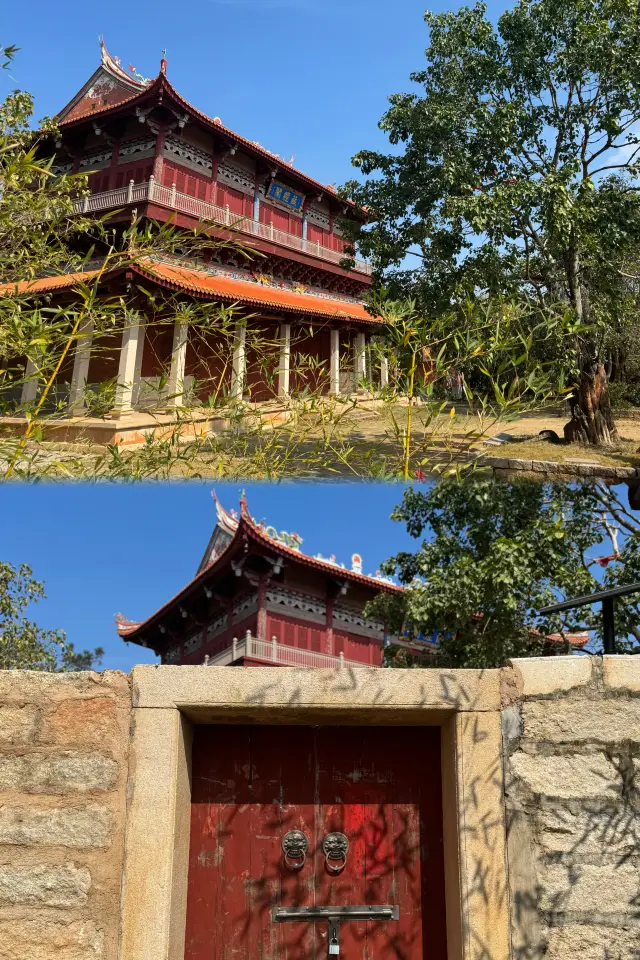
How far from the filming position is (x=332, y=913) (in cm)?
316

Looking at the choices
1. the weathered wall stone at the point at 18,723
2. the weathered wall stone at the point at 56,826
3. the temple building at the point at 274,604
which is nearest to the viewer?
the weathered wall stone at the point at 56,826

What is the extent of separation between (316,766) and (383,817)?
38 cm

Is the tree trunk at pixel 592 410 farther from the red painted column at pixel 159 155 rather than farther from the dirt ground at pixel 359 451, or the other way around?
the red painted column at pixel 159 155

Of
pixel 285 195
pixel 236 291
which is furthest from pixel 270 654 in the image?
pixel 285 195

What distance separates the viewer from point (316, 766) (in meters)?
3.42

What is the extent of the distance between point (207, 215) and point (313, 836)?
1886 centimetres

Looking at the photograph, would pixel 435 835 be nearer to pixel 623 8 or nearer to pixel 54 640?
pixel 623 8

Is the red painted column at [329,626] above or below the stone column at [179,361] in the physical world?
below

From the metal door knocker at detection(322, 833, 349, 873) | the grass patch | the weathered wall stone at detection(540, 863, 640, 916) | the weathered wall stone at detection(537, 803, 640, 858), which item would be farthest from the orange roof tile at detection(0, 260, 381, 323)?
the weathered wall stone at detection(540, 863, 640, 916)

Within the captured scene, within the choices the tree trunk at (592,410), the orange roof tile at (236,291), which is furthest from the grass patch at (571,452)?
the orange roof tile at (236,291)

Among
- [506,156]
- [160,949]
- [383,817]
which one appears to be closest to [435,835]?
[383,817]

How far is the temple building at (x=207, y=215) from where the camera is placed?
1616 centimetres

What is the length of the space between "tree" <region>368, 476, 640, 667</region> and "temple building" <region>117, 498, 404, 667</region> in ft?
20.5

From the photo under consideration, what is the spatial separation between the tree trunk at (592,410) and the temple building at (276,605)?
18.5ft
